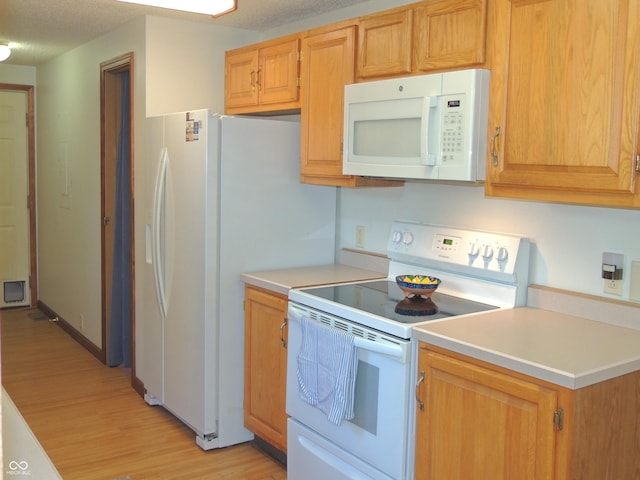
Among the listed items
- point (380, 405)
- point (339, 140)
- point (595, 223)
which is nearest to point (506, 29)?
point (595, 223)

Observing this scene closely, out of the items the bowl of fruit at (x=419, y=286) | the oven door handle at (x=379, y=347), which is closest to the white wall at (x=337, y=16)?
the bowl of fruit at (x=419, y=286)

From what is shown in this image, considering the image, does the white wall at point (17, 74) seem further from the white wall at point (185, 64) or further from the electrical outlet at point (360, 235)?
the electrical outlet at point (360, 235)

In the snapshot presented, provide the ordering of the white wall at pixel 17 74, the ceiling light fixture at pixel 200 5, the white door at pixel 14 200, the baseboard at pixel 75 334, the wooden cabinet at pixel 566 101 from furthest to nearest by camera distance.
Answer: the white door at pixel 14 200 → the white wall at pixel 17 74 → the baseboard at pixel 75 334 → the wooden cabinet at pixel 566 101 → the ceiling light fixture at pixel 200 5

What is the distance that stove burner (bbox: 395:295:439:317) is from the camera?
2514mm

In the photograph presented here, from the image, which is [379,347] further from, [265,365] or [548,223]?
[265,365]

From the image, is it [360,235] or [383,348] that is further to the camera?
[360,235]

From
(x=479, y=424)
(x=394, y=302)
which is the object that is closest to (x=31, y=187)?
(x=394, y=302)

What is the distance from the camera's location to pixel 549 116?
85.0 inches

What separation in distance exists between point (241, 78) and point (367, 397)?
208 cm

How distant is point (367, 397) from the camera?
2.48 meters

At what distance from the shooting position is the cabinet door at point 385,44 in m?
2.68

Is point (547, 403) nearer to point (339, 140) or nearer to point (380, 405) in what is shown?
point (380, 405)

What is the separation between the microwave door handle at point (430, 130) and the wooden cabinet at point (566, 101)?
0.21 m

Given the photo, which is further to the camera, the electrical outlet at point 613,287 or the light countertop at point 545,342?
the electrical outlet at point 613,287
